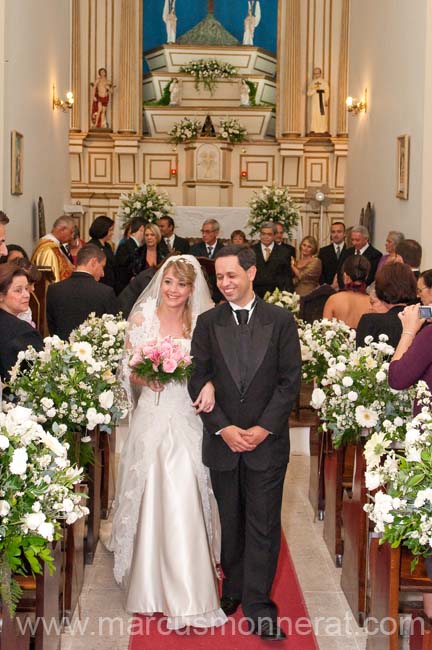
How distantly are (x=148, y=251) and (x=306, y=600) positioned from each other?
5.63 metres

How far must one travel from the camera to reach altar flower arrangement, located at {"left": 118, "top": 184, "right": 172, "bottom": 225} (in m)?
15.1

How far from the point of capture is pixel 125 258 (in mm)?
11570

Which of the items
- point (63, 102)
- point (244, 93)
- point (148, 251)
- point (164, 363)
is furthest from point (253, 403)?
point (244, 93)

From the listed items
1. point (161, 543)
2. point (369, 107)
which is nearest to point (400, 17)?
point (369, 107)

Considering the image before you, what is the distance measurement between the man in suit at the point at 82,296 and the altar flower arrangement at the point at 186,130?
1061cm

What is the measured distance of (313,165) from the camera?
1955cm

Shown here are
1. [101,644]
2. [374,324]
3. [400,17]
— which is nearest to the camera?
[101,644]

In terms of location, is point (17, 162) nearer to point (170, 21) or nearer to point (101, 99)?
point (101, 99)

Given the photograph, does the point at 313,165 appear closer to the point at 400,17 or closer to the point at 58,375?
the point at 400,17

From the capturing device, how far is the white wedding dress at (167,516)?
561 centimetres

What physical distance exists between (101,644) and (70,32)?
49.1 ft

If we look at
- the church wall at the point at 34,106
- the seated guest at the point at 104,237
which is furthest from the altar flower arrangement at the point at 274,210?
the seated guest at the point at 104,237

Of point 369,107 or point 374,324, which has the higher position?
point 369,107

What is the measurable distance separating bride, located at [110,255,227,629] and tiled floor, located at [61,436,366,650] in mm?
174
